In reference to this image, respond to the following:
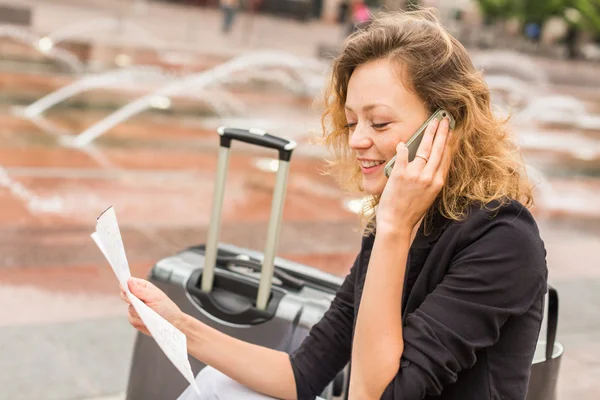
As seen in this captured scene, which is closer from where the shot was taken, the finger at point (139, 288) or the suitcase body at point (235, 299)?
the finger at point (139, 288)

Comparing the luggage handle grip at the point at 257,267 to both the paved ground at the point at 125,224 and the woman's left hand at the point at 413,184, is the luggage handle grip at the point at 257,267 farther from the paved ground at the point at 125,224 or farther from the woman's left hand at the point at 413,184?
the woman's left hand at the point at 413,184

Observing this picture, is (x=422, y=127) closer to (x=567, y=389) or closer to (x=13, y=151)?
(x=567, y=389)

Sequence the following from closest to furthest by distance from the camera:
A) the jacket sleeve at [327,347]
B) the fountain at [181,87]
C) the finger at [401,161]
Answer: the finger at [401,161]
the jacket sleeve at [327,347]
the fountain at [181,87]

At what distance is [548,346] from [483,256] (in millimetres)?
681

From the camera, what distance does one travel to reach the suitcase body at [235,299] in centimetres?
263

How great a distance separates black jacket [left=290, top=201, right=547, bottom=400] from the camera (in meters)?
1.88

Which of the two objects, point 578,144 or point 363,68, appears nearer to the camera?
point 363,68

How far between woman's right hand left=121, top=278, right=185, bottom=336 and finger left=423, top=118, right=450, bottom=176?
31.2 inches

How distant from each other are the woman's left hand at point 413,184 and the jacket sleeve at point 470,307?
0.49 ft

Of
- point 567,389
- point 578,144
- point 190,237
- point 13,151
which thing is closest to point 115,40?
point 578,144

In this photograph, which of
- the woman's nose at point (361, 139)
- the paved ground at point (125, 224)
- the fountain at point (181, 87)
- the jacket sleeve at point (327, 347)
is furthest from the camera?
the fountain at point (181, 87)

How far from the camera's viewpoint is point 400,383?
1.90 meters

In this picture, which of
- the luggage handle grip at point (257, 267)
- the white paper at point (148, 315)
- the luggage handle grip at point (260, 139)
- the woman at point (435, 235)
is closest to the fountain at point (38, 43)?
the luggage handle grip at point (257, 267)

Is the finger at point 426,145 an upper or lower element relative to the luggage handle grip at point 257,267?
upper
